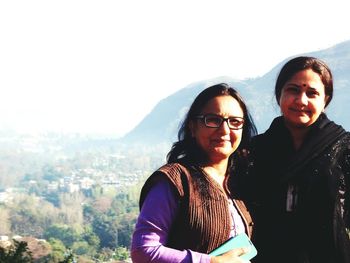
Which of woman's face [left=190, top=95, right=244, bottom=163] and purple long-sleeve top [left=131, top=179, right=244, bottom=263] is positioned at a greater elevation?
woman's face [left=190, top=95, right=244, bottom=163]

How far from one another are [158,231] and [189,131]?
32 centimetres

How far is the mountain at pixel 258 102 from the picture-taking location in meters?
81.5

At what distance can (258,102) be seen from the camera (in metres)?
96.4

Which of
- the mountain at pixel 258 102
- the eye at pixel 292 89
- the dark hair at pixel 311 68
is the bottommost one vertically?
the eye at pixel 292 89

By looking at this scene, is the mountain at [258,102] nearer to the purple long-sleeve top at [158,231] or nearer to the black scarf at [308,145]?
the black scarf at [308,145]

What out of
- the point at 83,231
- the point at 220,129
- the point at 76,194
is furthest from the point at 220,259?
the point at 76,194

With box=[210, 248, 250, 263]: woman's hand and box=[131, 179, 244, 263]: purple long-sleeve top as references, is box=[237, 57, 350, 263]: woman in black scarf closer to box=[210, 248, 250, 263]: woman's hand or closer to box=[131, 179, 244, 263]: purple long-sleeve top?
box=[210, 248, 250, 263]: woman's hand

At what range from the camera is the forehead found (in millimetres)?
1301

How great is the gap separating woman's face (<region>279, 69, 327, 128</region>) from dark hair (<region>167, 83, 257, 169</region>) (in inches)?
4.9

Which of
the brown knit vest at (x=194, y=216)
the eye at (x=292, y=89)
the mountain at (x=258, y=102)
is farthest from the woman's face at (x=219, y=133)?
the mountain at (x=258, y=102)

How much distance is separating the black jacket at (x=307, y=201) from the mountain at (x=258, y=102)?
62.1m

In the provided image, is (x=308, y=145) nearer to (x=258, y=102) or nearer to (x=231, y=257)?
(x=231, y=257)

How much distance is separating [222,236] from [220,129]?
0.92 ft

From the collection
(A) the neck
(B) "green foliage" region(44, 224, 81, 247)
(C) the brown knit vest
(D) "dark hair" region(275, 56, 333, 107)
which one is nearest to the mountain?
(B) "green foliage" region(44, 224, 81, 247)
